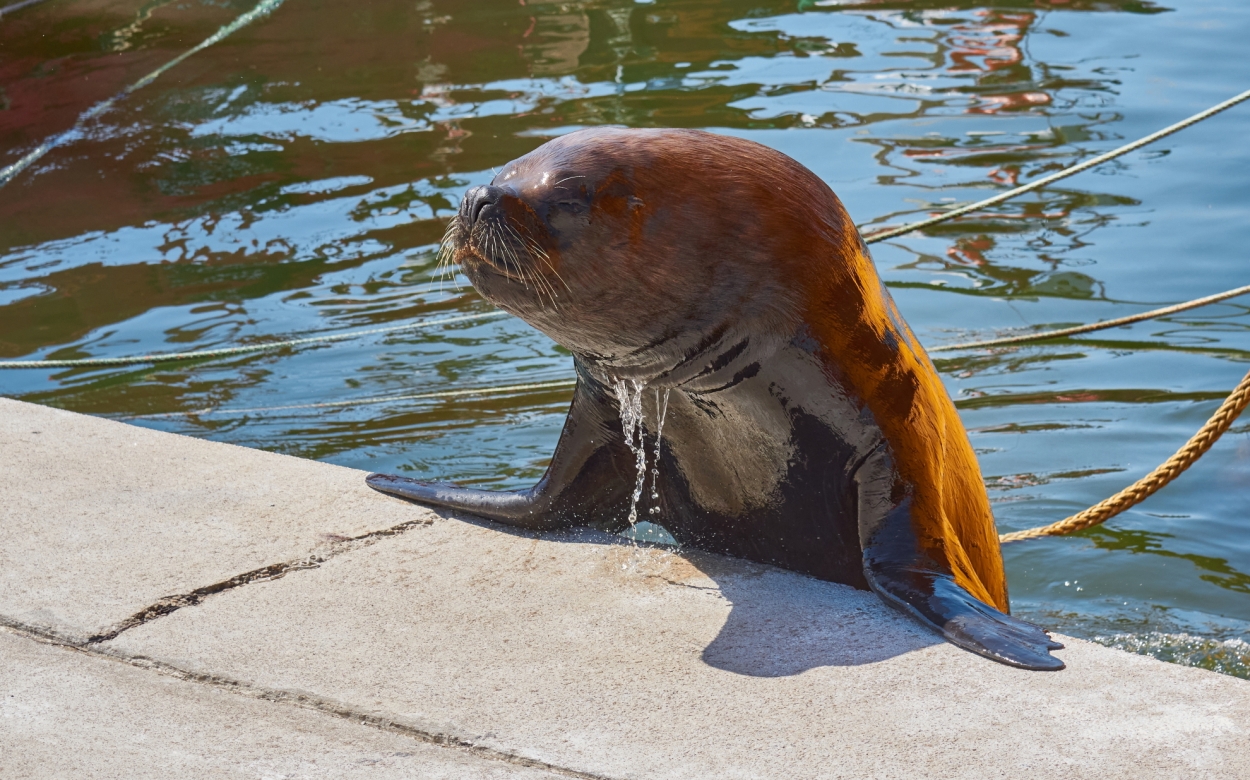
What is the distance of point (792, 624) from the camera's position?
8.86ft

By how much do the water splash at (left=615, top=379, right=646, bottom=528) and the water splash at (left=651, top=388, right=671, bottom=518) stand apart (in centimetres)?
3

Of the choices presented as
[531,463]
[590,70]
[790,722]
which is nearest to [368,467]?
[531,463]

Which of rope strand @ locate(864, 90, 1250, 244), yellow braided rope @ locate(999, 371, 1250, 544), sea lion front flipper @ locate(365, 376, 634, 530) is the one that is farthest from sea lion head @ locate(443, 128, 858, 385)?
rope strand @ locate(864, 90, 1250, 244)

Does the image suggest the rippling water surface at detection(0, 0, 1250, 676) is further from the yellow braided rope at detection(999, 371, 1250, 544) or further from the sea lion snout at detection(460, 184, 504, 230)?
the sea lion snout at detection(460, 184, 504, 230)

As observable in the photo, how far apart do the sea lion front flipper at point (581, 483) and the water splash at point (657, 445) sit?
0.07 m

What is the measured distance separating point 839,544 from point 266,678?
4.01 feet

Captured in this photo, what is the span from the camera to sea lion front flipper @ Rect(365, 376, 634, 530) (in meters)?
3.27

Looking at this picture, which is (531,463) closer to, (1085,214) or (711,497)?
(711,497)

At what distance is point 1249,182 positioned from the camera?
332 inches

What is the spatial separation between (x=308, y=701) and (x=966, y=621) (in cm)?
123

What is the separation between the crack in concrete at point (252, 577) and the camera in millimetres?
2750

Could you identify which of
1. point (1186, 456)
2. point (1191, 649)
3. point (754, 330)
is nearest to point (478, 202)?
point (754, 330)

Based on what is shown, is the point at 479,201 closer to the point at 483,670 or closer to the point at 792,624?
the point at 483,670

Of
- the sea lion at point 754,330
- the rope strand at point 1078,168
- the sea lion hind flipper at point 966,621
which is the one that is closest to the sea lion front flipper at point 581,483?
the sea lion at point 754,330
